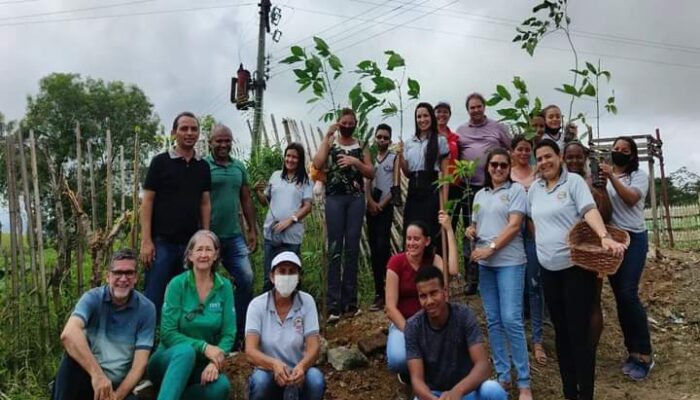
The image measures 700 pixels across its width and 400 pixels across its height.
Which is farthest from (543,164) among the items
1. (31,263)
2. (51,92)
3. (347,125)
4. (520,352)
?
(51,92)

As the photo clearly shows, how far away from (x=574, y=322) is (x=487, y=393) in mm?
689

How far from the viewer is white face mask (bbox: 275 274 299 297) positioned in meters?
3.25

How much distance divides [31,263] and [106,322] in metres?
1.66

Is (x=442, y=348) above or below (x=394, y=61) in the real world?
below

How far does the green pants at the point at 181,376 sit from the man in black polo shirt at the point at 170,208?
0.68 meters

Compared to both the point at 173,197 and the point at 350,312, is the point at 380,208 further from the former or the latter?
the point at 173,197

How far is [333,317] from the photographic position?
15.0 feet

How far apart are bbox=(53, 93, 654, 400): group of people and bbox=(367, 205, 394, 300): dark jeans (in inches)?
0.5

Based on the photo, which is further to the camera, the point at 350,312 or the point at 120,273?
the point at 350,312

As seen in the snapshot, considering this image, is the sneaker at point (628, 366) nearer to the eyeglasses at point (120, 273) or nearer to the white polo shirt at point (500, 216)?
the white polo shirt at point (500, 216)

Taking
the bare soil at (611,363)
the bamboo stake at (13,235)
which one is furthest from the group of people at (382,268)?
the bamboo stake at (13,235)

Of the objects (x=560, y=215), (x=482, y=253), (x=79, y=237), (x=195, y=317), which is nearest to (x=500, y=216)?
(x=482, y=253)

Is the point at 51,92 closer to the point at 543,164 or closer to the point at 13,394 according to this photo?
the point at 13,394

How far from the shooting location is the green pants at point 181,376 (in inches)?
119
